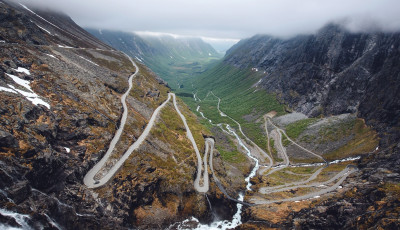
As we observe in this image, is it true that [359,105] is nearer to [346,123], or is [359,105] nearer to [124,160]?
[346,123]

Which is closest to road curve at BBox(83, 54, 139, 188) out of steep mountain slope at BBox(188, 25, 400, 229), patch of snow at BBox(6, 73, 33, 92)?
patch of snow at BBox(6, 73, 33, 92)

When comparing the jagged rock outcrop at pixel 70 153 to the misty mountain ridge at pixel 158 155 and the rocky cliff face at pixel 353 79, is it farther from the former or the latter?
the rocky cliff face at pixel 353 79

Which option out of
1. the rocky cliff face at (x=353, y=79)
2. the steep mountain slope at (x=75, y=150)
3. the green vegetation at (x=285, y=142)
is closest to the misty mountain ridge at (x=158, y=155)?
the steep mountain slope at (x=75, y=150)

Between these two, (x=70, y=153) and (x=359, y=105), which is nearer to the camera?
(x=70, y=153)

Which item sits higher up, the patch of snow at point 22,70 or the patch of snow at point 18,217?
the patch of snow at point 22,70

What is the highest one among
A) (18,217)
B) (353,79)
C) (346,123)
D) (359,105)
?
(353,79)

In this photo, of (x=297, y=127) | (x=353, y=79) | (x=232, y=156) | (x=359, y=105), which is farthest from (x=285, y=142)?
(x=353, y=79)
